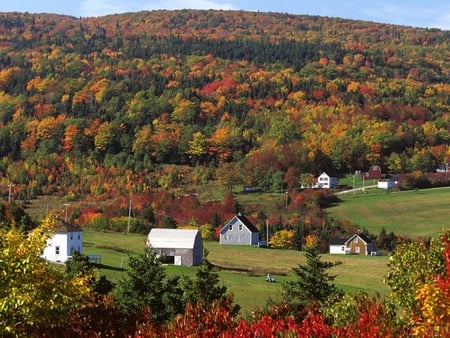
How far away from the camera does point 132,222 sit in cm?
9594

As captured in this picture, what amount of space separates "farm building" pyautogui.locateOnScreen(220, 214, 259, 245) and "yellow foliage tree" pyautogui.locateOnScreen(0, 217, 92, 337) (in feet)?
219

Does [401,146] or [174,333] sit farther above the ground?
[401,146]

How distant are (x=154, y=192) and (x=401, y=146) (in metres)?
60.2

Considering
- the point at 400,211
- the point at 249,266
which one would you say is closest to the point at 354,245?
the point at 400,211

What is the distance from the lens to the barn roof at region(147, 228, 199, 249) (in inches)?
2670

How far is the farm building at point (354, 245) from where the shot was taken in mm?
88500

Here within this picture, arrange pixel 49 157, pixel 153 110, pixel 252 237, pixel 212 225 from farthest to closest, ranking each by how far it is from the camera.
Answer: pixel 153 110, pixel 49 157, pixel 212 225, pixel 252 237

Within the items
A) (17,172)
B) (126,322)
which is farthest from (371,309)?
(17,172)

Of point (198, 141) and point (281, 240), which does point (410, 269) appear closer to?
point (281, 240)

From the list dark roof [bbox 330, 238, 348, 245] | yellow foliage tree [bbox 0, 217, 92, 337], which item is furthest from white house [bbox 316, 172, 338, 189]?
yellow foliage tree [bbox 0, 217, 92, 337]

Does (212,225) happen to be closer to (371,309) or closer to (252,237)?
(252,237)

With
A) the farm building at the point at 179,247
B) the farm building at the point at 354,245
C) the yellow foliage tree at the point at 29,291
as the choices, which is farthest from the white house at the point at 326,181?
the yellow foliage tree at the point at 29,291

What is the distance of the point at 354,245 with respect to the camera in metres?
89.0

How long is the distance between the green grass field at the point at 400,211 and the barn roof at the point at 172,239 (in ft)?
120
